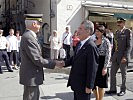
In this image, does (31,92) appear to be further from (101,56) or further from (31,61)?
(101,56)

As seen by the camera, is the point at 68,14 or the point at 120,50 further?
the point at 68,14

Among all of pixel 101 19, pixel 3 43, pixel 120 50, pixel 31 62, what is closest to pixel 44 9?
pixel 101 19

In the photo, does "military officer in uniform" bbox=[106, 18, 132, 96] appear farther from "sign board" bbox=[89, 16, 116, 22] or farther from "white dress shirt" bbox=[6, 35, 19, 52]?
"sign board" bbox=[89, 16, 116, 22]

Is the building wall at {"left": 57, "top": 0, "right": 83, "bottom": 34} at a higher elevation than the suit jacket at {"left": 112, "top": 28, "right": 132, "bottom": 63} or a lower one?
higher

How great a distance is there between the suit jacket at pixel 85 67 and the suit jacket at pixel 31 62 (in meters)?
0.56

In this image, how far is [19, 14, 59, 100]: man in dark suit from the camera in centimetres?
479

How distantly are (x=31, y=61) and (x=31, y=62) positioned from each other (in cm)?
2

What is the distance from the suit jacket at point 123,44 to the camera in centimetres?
717

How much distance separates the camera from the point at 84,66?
4.59 m

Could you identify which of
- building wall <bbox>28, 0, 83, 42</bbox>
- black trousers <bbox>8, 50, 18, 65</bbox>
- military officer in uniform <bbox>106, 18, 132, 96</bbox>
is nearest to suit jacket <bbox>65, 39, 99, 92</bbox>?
military officer in uniform <bbox>106, 18, 132, 96</bbox>

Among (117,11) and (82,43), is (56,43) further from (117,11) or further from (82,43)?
(82,43)

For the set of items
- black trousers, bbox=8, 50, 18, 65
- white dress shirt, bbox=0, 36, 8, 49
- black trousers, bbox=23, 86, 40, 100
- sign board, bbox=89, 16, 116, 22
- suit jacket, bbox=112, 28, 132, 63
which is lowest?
black trousers, bbox=8, 50, 18, 65

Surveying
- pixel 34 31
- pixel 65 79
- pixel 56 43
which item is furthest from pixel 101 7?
pixel 34 31

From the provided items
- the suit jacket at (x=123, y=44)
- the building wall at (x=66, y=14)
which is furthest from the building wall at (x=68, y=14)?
the suit jacket at (x=123, y=44)
